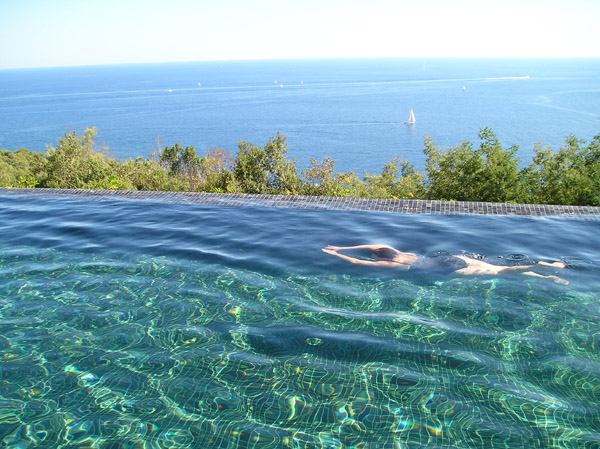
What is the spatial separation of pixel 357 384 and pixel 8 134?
67.8 m

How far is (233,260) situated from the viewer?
5617mm

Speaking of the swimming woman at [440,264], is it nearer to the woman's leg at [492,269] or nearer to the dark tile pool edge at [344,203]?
the woman's leg at [492,269]

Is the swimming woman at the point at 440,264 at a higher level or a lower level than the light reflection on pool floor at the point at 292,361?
higher

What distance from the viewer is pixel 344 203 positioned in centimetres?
774

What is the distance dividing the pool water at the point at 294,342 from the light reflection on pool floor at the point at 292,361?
0.01 metres

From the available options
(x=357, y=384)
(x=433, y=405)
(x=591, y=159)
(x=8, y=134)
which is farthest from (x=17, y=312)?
(x=8, y=134)

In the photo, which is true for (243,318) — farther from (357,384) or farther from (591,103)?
(591,103)

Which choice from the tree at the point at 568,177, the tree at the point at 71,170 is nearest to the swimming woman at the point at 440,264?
the tree at the point at 568,177

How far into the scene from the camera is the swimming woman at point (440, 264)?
5.11 metres

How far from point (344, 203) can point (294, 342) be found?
418 cm

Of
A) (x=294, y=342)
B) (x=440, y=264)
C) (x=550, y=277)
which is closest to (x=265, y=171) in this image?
(x=440, y=264)

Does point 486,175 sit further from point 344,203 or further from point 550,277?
point 550,277

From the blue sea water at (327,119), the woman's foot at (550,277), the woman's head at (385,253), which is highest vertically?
the woman's head at (385,253)

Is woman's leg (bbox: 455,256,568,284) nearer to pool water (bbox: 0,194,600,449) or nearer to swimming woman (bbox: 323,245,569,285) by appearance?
swimming woman (bbox: 323,245,569,285)
